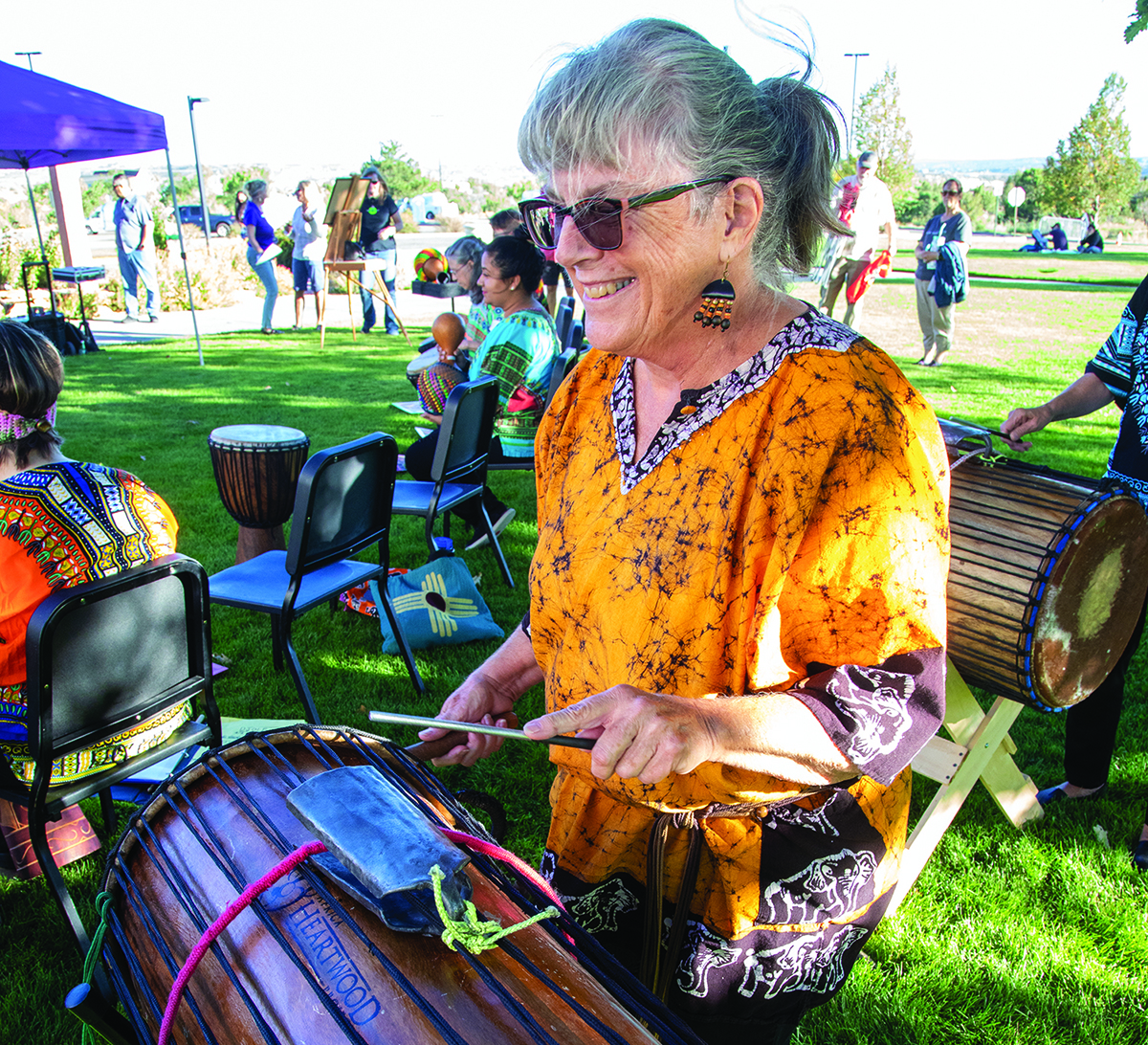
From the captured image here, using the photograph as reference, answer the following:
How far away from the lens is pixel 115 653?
2.35m

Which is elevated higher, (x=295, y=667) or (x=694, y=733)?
(x=694, y=733)

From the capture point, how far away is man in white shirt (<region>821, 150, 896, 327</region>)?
1032cm

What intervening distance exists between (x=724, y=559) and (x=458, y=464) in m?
3.43

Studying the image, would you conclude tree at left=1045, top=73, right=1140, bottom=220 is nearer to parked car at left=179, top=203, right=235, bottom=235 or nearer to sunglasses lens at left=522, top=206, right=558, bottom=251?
parked car at left=179, top=203, right=235, bottom=235

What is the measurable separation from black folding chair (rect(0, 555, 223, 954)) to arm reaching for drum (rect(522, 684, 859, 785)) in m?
1.54

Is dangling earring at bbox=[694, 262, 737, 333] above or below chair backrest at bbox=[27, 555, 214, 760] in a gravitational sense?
above

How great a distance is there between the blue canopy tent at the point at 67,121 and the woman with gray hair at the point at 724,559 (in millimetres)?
7874

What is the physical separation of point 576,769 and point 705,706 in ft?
1.46

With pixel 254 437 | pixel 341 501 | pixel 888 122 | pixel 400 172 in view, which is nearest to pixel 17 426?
pixel 341 501

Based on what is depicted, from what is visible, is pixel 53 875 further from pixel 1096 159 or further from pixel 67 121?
pixel 1096 159

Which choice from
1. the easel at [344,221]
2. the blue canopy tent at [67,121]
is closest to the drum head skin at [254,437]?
the blue canopy tent at [67,121]

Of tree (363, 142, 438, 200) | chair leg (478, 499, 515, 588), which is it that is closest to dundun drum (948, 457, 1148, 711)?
chair leg (478, 499, 515, 588)

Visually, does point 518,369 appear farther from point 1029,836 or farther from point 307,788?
point 307,788

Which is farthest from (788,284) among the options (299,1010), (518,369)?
(518,369)
